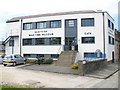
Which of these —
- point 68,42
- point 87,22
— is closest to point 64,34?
point 68,42

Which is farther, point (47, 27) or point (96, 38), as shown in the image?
point (47, 27)

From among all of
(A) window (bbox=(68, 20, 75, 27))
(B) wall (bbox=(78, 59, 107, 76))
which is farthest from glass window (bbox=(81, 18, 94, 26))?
(B) wall (bbox=(78, 59, 107, 76))

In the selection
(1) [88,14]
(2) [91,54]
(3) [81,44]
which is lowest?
(2) [91,54]

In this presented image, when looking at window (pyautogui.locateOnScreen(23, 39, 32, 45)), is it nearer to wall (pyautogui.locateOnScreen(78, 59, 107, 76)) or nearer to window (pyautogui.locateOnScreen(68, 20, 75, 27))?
window (pyautogui.locateOnScreen(68, 20, 75, 27))

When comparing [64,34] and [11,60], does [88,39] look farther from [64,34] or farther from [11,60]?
[11,60]

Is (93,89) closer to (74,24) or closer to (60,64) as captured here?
(60,64)

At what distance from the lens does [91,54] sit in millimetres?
25328

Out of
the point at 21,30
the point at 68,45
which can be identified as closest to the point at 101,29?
the point at 68,45

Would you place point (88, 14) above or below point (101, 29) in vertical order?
above

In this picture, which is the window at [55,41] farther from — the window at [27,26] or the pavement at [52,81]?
the pavement at [52,81]

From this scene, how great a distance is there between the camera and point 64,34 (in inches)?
1048

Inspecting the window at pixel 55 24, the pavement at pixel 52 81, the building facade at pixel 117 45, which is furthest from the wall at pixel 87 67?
the building facade at pixel 117 45

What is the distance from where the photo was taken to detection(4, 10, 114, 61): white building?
2522 cm

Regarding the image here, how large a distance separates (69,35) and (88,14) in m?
4.42
